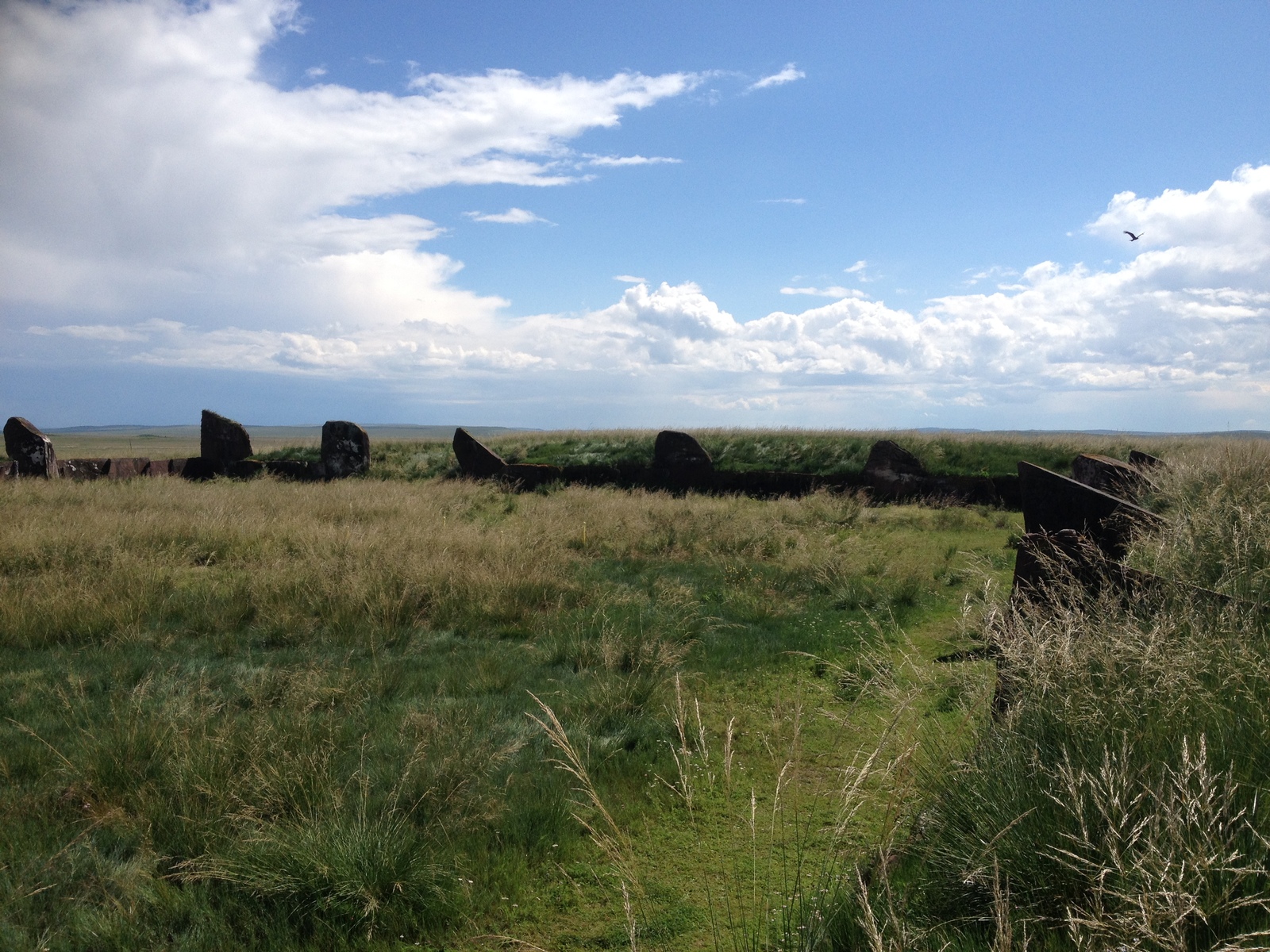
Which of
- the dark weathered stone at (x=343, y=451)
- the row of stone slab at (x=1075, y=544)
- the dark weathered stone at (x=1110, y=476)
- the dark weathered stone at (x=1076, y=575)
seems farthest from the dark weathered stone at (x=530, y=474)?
the dark weathered stone at (x=1076, y=575)

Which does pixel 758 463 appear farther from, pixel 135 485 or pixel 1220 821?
pixel 1220 821

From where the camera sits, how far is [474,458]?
2070cm

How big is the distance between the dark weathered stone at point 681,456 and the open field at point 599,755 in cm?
1082

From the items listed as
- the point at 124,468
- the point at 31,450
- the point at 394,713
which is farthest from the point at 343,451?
the point at 394,713

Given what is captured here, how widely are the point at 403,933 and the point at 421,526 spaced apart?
768 centimetres

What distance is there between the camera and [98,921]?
104 inches

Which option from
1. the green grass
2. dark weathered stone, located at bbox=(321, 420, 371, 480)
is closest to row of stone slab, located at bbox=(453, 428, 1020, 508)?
the green grass

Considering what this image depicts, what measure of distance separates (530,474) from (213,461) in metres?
9.25

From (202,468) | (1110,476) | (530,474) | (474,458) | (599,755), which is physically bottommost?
(599,755)

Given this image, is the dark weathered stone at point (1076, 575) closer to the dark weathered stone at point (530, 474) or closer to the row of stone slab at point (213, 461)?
the dark weathered stone at point (530, 474)

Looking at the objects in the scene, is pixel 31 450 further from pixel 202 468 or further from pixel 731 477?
pixel 731 477

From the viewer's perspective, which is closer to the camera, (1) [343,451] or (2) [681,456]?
(2) [681,456]

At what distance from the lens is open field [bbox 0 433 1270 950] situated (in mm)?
2197

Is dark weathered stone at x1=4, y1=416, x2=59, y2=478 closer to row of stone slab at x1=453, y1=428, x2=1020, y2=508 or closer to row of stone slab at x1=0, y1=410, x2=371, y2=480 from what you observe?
row of stone slab at x1=0, y1=410, x2=371, y2=480
